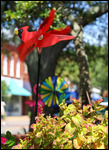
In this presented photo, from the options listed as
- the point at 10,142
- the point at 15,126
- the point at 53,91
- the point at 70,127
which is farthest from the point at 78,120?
the point at 15,126

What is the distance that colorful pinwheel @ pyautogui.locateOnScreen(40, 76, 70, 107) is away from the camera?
538cm

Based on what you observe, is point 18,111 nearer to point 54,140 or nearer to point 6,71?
point 6,71

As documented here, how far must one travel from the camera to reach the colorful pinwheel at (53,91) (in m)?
5.38

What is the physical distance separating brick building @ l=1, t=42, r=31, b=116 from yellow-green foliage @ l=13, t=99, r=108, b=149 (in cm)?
1570

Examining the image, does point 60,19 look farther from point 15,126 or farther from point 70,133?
point 15,126

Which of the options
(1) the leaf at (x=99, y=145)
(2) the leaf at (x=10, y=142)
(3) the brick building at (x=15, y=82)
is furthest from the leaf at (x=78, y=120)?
(3) the brick building at (x=15, y=82)

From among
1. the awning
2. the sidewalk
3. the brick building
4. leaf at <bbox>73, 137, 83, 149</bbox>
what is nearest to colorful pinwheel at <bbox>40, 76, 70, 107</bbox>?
leaf at <bbox>73, 137, 83, 149</bbox>

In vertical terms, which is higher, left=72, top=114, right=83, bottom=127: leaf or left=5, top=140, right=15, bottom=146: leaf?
left=72, top=114, right=83, bottom=127: leaf

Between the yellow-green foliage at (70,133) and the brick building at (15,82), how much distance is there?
15.7 meters

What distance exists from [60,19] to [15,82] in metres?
17.1

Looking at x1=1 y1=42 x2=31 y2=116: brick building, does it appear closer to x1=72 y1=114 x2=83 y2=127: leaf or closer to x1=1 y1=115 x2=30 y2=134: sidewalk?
x1=1 y1=115 x2=30 y2=134: sidewalk

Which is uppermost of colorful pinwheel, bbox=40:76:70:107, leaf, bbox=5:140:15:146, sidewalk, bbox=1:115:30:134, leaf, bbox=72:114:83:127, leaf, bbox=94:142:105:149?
colorful pinwheel, bbox=40:76:70:107

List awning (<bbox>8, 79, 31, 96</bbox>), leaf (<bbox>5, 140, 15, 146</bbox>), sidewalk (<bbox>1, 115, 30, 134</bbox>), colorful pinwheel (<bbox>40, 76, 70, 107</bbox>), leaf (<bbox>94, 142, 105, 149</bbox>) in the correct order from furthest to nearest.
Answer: awning (<bbox>8, 79, 31, 96</bbox>), sidewalk (<bbox>1, 115, 30, 134</bbox>), colorful pinwheel (<bbox>40, 76, 70, 107</bbox>), leaf (<bbox>5, 140, 15, 146</bbox>), leaf (<bbox>94, 142, 105, 149</bbox>)

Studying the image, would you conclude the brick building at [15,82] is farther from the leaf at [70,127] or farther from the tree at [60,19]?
the leaf at [70,127]
